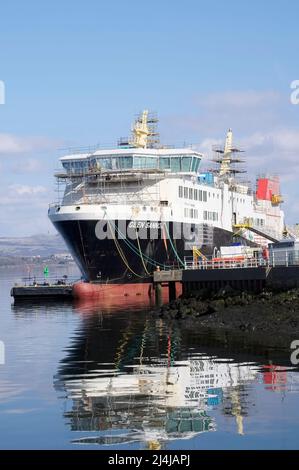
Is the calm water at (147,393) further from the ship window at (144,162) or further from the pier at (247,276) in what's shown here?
the ship window at (144,162)

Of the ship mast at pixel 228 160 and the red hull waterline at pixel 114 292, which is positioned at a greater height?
the ship mast at pixel 228 160

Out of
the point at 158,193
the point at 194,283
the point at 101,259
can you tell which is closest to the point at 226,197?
the point at 158,193

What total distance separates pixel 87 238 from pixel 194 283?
17032mm

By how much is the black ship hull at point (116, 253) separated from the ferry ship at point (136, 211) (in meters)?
0.08

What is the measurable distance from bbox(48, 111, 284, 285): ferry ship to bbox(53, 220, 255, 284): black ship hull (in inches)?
3.3

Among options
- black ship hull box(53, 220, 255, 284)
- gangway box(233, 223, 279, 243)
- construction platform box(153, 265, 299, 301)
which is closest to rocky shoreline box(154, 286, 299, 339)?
construction platform box(153, 265, 299, 301)

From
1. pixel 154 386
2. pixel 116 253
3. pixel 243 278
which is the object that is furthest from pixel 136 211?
pixel 154 386

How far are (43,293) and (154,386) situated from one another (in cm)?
4443

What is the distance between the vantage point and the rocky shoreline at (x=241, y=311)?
37188mm

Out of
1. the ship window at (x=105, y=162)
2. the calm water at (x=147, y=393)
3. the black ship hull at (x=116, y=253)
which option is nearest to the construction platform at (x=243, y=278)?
the calm water at (x=147, y=393)

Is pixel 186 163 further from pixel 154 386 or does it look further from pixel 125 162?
pixel 154 386

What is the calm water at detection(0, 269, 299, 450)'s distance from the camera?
18609 mm
